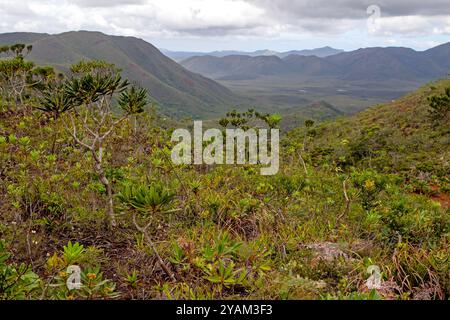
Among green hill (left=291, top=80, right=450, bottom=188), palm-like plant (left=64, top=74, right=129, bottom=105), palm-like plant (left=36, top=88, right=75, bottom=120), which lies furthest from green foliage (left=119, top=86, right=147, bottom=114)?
green hill (left=291, top=80, right=450, bottom=188)

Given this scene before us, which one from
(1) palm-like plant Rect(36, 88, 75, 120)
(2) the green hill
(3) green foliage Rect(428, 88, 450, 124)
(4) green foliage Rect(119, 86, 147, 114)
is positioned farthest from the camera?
(3) green foliage Rect(428, 88, 450, 124)

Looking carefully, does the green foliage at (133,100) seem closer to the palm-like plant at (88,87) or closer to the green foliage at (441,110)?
the palm-like plant at (88,87)

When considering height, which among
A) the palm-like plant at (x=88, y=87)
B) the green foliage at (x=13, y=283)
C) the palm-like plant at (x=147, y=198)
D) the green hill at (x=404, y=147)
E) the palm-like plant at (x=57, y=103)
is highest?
the palm-like plant at (x=88, y=87)

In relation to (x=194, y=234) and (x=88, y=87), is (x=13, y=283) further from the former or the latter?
(x=88, y=87)

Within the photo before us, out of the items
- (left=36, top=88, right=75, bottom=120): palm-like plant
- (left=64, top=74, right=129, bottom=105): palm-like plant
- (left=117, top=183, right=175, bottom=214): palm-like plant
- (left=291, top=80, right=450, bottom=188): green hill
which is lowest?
(left=291, top=80, right=450, bottom=188): green hill

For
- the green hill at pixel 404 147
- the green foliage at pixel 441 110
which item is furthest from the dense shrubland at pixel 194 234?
the green foliage at pixel 441 110

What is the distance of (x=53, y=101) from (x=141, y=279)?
3034 mm

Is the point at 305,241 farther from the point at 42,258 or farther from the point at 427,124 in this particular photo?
the point at 427,124

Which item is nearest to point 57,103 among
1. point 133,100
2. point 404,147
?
point 133,100

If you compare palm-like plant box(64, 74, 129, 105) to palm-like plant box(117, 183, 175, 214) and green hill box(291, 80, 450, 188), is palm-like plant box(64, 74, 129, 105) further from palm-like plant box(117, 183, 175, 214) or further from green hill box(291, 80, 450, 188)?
green hill box(291, 80, 450, 188)

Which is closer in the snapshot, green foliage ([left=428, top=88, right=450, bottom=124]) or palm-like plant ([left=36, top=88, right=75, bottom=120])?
palm-like plant ([left=36, top=88, right=75, bottom=120])

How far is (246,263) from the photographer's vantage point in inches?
178

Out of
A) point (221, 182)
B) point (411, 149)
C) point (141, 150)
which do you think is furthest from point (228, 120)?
point (411, 149)

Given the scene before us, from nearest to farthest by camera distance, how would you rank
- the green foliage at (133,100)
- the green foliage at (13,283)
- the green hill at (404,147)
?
1. the green foliage at (13,283)
2. the green foliage at (133,100)
3. the green hill at (404,147)
